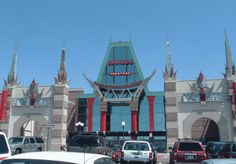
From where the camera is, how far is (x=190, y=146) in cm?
Answer: 1589

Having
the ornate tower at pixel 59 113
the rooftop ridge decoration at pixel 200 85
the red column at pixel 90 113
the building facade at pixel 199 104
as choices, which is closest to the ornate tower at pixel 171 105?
the building facade at pixel 199 104

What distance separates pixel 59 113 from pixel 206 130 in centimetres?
2716

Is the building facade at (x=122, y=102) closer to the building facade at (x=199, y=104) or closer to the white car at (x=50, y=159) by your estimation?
the building facade at (x=199, y=104)

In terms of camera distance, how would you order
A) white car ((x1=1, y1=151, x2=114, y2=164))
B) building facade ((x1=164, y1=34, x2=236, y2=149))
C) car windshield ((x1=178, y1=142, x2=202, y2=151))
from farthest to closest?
building facade ((x1=164, y1=34, x2=236, y2=149)) < car windshield ((x1=178, y1=142, x2=202, y2=151)) < white car ((x1=1, y1=151, x2=114, y2=164))

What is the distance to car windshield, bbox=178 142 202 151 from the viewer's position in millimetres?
15786

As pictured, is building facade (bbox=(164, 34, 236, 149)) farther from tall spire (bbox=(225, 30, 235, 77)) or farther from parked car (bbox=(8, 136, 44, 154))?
parked car (bbox=(8, 136, 44, 154))

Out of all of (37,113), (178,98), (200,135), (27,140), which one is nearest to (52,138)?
(37,113)

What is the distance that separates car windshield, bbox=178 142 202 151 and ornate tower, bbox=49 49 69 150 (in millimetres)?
23174

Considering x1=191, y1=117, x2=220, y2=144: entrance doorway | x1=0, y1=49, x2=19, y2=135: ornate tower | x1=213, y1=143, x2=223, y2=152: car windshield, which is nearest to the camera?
x1=213, y1=143, x2=223, y2=152: car windshield

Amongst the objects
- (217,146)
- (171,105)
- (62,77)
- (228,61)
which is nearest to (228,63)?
(228,61)

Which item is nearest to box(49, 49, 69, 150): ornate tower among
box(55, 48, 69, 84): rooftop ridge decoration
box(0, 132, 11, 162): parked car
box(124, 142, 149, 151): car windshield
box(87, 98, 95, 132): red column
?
box(55, 48, 69, 84): rooftop ridge decoration

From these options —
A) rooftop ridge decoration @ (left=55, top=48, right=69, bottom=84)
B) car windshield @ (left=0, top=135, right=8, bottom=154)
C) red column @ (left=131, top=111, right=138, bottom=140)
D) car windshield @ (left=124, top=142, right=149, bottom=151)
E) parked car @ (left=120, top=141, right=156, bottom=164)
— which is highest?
rooftop ridge decoration @ (left=55, top=48, right=69, bottom=84)

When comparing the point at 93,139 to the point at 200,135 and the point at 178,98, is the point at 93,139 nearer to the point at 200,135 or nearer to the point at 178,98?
the point at 178,98

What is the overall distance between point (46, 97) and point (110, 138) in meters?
21.2
